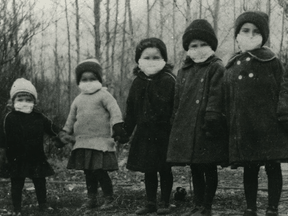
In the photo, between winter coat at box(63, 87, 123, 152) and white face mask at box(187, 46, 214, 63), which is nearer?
white face mask at box(187, 46, 214, 63)

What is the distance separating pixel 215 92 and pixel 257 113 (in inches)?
17.2

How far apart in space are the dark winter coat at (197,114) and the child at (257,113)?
13cm

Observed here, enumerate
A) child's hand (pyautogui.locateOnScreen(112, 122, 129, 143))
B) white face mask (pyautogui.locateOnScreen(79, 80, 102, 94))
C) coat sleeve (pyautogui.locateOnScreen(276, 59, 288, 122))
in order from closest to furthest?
coat sleeve (pyautogui.locateOnScreen(276, 59, 288, 122)) → child's hand (pyautogui.locateOnScreen(112, 122, 129, 143)) → white face mask (pyautogui.locateOnScreen(79, 80, 102, 94))

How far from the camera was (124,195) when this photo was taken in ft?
19.2

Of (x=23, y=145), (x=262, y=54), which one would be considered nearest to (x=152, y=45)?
(x=262, y=54)

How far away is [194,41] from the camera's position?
4605 mm

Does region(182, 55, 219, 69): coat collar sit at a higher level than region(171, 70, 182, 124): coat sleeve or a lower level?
higher

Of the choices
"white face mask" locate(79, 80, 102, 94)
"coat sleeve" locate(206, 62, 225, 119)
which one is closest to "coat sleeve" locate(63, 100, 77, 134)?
"white face mask" locate(79, 80, 102, 94)

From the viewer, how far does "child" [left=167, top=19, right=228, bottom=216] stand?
4289 millimetres

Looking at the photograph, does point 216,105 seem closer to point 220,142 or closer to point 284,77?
point 220,142

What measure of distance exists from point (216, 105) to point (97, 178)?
5.79 feet

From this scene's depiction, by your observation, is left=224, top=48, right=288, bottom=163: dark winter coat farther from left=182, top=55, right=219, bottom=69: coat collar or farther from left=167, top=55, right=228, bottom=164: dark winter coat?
left=182, top=55, right=219, bottom=69: coat collar

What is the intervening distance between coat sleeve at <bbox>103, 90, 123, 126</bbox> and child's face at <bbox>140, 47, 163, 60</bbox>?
669 mm

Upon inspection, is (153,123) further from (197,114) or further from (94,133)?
(94,133)
